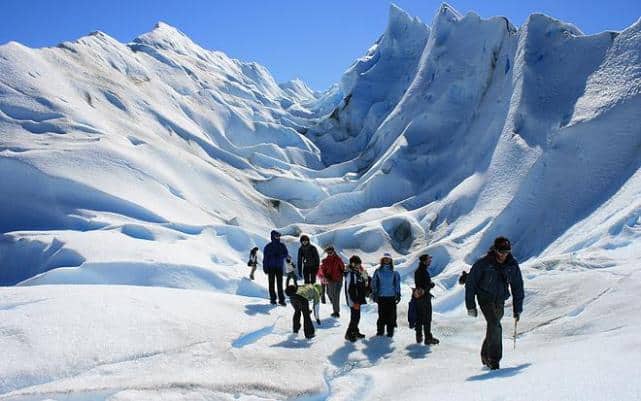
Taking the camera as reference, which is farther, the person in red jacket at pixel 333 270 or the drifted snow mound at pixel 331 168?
the drifted snow mound at pixel 331 168

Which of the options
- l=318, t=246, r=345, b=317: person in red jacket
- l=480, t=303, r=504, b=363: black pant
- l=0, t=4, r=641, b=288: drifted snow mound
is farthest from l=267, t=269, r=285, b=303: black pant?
l=480, t=303, r=504, b=363: black pant

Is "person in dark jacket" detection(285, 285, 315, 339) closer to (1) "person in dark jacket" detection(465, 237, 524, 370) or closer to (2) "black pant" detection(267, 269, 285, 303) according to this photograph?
(2) "black pant" detection(267, 269, 285, 303)

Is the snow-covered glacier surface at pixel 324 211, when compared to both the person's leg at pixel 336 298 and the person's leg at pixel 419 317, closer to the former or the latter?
the person's leg at pixel 419 317

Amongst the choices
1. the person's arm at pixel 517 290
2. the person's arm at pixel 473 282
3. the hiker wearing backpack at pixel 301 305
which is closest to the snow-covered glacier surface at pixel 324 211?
the hiker wearing backpack at pixel 301 305

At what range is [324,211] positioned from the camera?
1473 inches

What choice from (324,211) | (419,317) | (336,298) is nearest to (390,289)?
(419,317)

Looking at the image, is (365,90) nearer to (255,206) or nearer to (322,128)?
(322,128)

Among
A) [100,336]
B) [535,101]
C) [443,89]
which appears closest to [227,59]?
[443,89]

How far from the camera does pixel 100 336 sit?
7.83 meters

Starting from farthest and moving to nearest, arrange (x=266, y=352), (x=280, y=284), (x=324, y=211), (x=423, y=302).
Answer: (x=324, y=211)
(x=280, y=284)
(x=423, y=302)
(x=266, y=352)

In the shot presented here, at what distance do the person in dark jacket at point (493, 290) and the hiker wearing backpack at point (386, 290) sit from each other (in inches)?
111

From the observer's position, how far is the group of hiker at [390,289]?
699 cm

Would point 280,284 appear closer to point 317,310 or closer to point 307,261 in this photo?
point 307,261

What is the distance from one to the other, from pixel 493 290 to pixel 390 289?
119 inches
